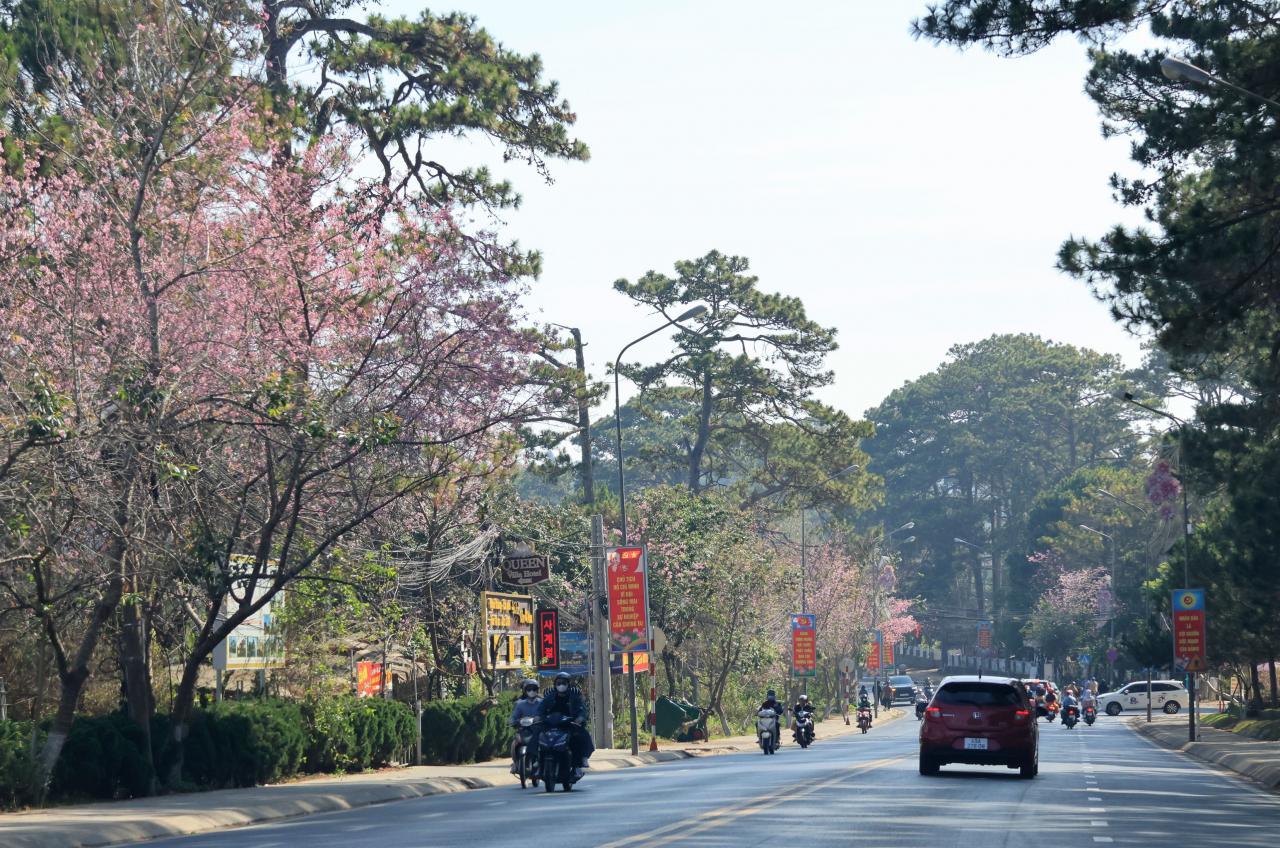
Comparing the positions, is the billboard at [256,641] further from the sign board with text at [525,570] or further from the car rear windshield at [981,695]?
the car rear windshield at [981,695]

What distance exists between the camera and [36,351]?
23375 millimetres

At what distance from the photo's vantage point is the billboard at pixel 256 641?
28.7 m

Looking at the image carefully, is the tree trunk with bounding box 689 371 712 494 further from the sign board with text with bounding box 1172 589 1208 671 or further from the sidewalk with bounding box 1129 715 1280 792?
the sign board with text with bounding box 1172 589 1208 671

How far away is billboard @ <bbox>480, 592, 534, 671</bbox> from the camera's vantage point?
1521 inches

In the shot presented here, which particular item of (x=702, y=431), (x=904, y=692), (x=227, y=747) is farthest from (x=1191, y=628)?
(x=904, y=692)

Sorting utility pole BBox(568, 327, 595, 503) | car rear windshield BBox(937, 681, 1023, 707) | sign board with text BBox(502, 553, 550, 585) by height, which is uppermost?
utility pole BBox(568, 327, 595, 503)

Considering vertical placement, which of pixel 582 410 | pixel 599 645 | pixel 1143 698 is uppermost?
pixel 582 410

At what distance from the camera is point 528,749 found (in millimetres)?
28156

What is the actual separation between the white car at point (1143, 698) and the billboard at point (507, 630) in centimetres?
4796

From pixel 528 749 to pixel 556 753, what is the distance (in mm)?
2021

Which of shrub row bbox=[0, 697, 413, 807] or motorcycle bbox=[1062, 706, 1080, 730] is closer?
shrub row bbox=[0, 697, 413, 807]

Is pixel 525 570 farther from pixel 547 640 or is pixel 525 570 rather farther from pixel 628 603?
pixel 628 603

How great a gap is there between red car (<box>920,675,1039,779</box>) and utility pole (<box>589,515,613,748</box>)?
1382 cm

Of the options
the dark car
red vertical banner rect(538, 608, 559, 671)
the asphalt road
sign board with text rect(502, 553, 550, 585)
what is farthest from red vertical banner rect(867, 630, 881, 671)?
the asphalt road
